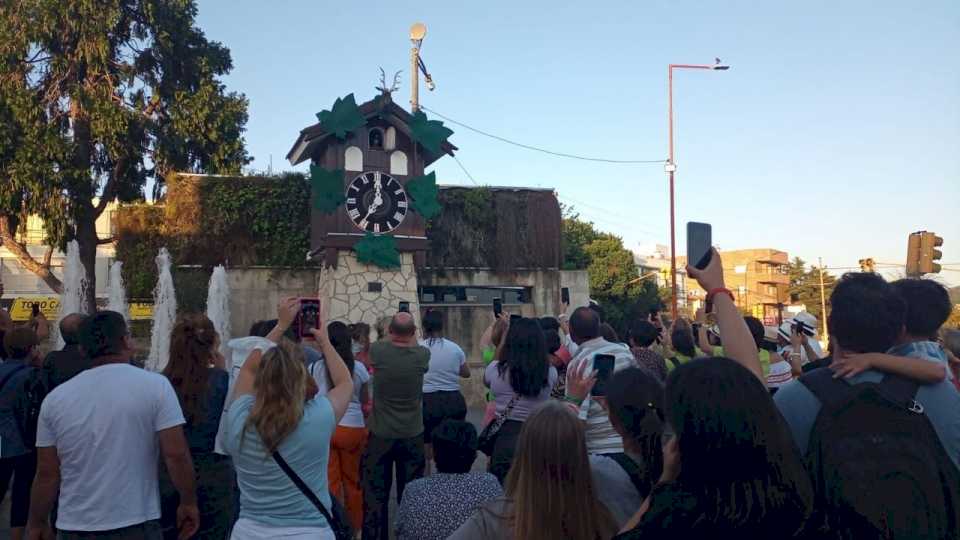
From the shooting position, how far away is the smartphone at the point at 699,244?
301cm

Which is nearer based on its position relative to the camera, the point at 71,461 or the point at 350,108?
the point at 71,461

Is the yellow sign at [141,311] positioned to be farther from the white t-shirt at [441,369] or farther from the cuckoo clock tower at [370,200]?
the white t-shirt at [441,369]

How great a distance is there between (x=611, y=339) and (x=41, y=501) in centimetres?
455

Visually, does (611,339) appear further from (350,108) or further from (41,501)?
(350,108)

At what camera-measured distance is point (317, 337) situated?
13.8 ft

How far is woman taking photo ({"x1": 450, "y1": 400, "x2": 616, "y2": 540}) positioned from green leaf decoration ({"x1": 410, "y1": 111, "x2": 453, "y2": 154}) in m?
14.6

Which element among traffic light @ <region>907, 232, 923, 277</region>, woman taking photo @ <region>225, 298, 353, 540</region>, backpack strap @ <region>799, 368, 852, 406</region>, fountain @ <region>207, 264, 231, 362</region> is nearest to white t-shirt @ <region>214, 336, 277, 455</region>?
woman taking photo @ <region>225, 298, 353, 540</region>

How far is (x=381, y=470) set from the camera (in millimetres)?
6633

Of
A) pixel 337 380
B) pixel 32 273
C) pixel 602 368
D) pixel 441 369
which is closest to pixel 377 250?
pixel 441 369

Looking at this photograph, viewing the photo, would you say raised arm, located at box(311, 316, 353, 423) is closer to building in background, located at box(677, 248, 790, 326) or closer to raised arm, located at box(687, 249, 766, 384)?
raised arm, located at box(687, 249, 766, 384)

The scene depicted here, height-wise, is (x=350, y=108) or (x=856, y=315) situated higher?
(x=350, y=108)

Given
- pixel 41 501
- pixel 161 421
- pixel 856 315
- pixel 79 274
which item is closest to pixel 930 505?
pixel 856 315

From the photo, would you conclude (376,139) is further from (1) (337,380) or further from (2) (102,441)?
(2) (102,441)

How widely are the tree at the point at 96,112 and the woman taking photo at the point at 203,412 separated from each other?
63.8ft
